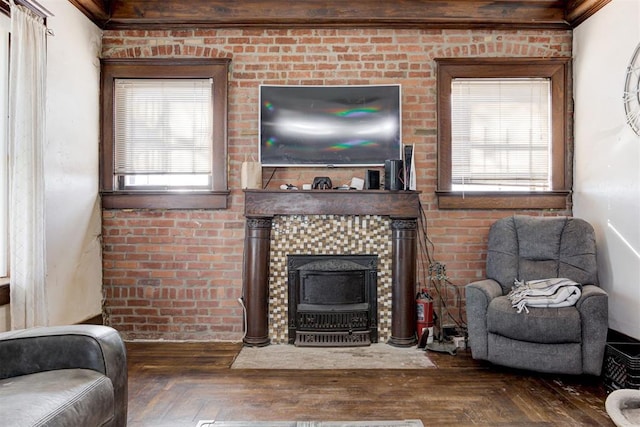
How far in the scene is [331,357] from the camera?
122 inches

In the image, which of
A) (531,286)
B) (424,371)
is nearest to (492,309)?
(531,286)

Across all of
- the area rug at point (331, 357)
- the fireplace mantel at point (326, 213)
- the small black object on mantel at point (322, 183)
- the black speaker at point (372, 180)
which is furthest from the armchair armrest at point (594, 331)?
the small black object on mantel at point (322, 183)

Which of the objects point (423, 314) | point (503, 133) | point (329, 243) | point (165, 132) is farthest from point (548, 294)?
point (165, 132)

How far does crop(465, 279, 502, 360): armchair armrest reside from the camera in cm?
284

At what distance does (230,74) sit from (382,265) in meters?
2.09

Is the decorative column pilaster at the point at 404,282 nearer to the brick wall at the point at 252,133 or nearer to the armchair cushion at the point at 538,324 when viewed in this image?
the brick wall at the point at 252,133

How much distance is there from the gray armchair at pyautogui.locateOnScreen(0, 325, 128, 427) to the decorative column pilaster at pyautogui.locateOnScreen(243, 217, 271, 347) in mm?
1640

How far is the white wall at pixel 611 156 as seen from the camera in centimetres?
289

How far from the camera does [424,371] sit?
284cm

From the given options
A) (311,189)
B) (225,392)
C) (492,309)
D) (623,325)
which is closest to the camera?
(225,392)

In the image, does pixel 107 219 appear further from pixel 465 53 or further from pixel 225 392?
pixel 465 53

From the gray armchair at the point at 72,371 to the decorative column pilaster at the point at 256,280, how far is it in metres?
1.64

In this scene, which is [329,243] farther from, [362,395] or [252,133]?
[362,395]

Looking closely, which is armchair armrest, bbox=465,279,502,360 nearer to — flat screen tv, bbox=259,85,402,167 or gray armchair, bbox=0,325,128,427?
flat screen tv, bbox=259,85,402,167
